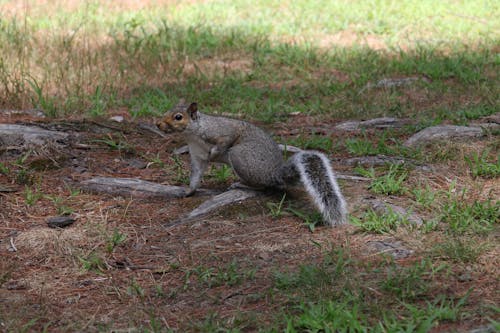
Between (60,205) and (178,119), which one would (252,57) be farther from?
(60,205)

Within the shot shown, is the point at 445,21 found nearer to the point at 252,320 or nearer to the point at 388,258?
the point at 388,258

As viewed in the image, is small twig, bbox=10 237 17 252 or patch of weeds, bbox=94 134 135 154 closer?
small twig, bbox=10 237 17 252

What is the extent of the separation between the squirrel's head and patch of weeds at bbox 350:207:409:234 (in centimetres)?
113

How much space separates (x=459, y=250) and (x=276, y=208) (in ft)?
3.69

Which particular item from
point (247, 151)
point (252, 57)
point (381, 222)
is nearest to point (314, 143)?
point (247, 151)

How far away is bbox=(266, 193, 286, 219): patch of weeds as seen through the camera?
3.87 metres

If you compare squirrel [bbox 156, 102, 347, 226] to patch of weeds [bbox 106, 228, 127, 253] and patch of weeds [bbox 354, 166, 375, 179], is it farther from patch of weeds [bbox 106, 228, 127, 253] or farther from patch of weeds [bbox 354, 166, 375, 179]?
patch of weeds [bbox 106, 228, 127, 253]

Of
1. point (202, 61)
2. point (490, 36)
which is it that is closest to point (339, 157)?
point (202, 61)

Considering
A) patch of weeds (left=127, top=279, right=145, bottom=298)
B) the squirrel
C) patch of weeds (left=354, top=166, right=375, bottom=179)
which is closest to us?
patch of weeds (left=127, top=279, right=145, bottom=298)

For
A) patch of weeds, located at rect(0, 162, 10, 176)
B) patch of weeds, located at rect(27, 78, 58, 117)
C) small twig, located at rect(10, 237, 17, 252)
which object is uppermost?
patch of weeds, located at rect(27, 78, 58, 117)

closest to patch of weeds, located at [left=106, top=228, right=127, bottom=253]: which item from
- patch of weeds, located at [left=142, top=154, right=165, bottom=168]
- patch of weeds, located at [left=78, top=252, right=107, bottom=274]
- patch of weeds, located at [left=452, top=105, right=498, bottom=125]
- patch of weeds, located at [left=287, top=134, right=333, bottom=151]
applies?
patch of weeds, located at [left=78, top=252, right=107, bottom=274]

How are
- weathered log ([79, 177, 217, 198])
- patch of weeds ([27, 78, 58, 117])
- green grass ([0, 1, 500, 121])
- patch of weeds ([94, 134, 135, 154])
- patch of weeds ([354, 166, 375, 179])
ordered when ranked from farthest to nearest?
green grass ([0, 1, 500, 121]) < patch of weeds ([27, 78, 58, 117]) < patch of weeds ([94, 134, 135, 154]) < weathered log ([79, 177, 217, 198]) < patch of weeds ([354, 166, 375, 179])

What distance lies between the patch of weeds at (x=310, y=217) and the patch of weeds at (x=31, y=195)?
4.91 ft

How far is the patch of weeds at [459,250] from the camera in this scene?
3158 mm
